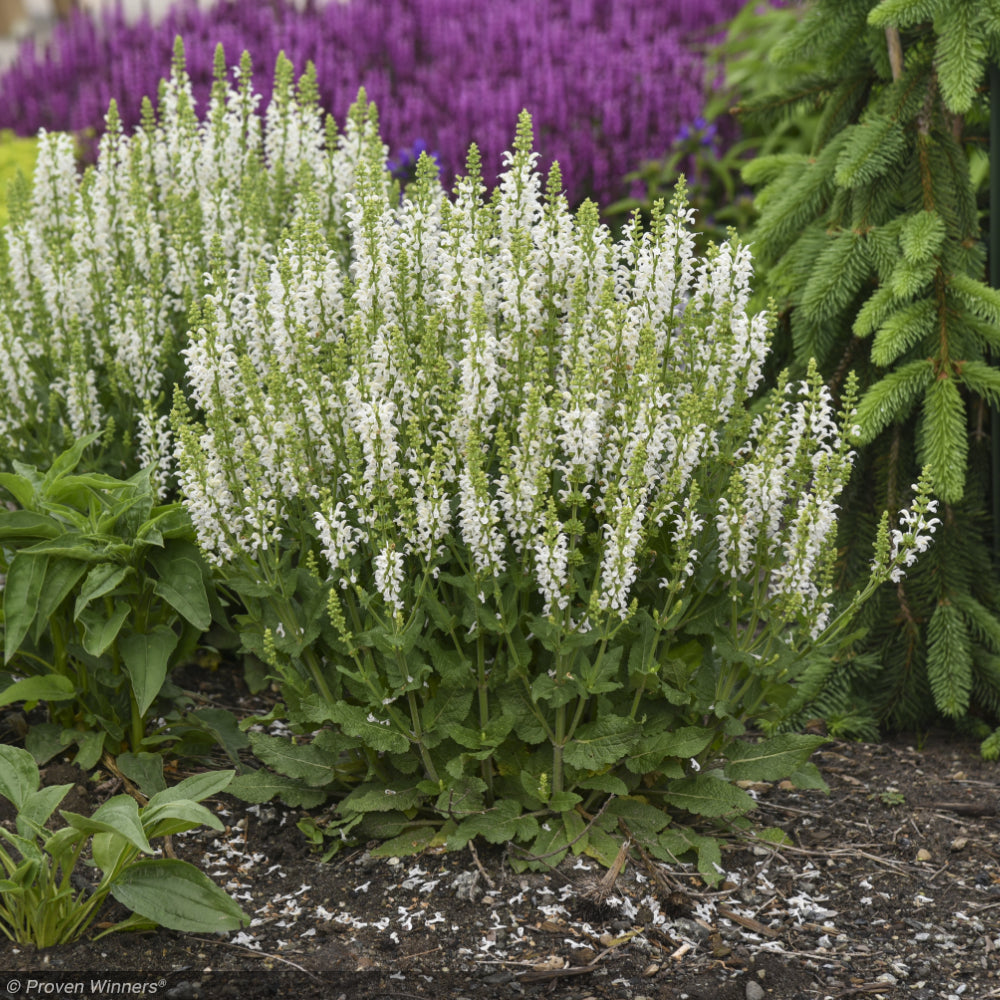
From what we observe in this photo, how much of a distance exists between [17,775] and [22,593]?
0.48m

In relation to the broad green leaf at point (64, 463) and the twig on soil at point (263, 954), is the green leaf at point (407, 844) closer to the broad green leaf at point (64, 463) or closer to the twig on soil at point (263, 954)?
the twig on soil at point (263, 954)

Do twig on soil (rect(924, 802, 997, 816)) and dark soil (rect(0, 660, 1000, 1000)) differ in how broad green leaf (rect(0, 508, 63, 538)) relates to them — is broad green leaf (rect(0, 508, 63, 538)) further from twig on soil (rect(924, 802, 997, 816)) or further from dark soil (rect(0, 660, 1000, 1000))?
twig on soil (rect(924, 802, 997, 816))

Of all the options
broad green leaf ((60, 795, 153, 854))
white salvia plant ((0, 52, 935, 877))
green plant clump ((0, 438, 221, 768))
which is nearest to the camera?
broad green leaf ((60, 795, 153, 854))

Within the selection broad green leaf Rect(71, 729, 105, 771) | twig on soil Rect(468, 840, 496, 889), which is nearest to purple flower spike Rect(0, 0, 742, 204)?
broad green leaf Rect(71, 729, 105, 771)

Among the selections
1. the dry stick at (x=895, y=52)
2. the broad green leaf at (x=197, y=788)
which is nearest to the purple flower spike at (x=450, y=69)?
the dry stick at (x=895, y=52)

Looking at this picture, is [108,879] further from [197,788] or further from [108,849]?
[197,788]

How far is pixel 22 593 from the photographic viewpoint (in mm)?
2967

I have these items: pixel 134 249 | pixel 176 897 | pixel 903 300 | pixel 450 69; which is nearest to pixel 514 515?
pixel 176 897

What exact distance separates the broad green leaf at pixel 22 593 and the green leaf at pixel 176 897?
697 millimetres

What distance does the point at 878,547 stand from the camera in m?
2.84

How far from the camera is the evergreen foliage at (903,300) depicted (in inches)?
137

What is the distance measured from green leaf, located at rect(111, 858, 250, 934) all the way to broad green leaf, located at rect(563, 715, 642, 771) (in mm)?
823

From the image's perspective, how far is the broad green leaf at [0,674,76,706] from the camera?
119 inches

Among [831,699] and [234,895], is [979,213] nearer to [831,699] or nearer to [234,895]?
[831,699]
